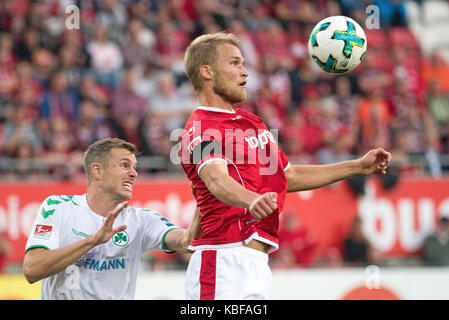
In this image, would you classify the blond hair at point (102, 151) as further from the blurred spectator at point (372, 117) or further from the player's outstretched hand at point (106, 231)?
the blurred spectator at point (372, 117)

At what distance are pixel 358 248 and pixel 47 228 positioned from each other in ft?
23.9

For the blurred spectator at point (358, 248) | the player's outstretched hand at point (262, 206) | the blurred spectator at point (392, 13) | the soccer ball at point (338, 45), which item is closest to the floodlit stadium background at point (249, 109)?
the blurred spectator at point (358, 248)

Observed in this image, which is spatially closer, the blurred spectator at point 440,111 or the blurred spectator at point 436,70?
the blurred spectator at point 440,111

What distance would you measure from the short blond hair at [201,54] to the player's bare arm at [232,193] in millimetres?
857

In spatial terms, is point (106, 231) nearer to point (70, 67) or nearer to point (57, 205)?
point (57, 205)

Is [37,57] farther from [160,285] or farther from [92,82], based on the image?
[160,285]

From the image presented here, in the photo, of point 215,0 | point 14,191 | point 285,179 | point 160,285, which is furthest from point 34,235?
point 215,0

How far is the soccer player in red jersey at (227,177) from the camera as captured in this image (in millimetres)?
5449

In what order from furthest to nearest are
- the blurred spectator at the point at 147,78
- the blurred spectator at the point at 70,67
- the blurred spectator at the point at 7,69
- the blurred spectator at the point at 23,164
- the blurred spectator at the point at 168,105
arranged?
the blurred spectator at the point at 147,78
the blurred spectator at the point at 70,67
the blurred spectator at the point at 168,105
the blurred spectator at the point at 7,69
the blurred spectator at the point at 23,164

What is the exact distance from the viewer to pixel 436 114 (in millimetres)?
15125

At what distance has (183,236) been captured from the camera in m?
6.34

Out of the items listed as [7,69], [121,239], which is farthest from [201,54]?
[7,69]

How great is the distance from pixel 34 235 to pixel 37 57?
27.5 ft

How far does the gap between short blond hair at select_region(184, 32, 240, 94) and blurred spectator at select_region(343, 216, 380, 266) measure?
23.3ft
